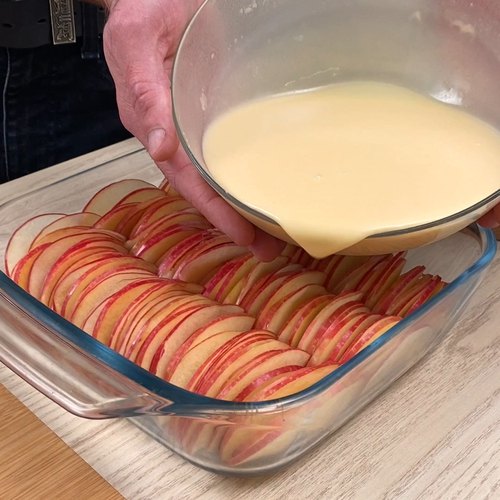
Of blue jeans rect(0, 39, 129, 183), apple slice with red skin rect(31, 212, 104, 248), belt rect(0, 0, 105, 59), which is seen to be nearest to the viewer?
apple slice with red skin rect(31, 212, 104, 248)

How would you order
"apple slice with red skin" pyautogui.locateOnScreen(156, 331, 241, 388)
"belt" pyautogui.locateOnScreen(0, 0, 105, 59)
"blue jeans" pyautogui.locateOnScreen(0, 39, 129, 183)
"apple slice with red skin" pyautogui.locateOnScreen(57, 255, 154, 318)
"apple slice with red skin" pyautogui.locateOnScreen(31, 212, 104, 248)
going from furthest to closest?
"blue jeans" pyautogui.locateOnScreen(0, 39, 129, 183) < "belt" pyautogui.locateOnScreen(0, 0, 105, 59) < "apple slice with red skin" pyautogui.locateOnScreen(31, 212, 104, 248) < "apple slice with red skin" pyautogui.locateOnScreen(57, 255, 154, 318) < "apple slice with red skin" pyautogui.locateOnScreen(156, 331, 241, 388)

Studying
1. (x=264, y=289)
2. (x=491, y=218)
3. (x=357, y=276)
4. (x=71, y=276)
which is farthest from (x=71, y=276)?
(x=491, y=218)

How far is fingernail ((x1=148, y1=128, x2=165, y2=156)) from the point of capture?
82cm

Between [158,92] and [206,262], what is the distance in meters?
0.21

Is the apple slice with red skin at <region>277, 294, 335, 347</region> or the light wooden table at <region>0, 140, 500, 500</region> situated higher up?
the apple slice with red skin at <region>277, 294, 335, 347</region>

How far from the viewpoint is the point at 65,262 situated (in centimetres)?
93

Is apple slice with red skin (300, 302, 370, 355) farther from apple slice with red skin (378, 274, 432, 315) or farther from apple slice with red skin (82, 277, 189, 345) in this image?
apple slice with red skin (82, 277, 189, 345)

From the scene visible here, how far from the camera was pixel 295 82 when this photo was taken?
96cm

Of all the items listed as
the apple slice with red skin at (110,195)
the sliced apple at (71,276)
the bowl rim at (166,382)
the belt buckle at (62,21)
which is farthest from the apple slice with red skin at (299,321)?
the belt buckle at (62,21)

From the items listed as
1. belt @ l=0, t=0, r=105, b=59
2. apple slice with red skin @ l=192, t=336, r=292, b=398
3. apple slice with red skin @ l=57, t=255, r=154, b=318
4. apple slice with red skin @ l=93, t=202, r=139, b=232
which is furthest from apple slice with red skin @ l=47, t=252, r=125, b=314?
belt @ l=0, t=0, r=105, b=59

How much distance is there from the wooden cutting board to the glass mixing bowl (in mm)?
353

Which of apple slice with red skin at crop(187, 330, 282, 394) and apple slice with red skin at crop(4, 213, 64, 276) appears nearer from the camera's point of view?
apple slice with red skin at crop(187, 330, 282, 394)

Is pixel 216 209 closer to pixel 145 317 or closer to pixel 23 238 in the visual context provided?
pixel 145 317

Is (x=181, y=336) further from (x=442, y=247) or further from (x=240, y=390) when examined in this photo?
(x=442, y=247)
